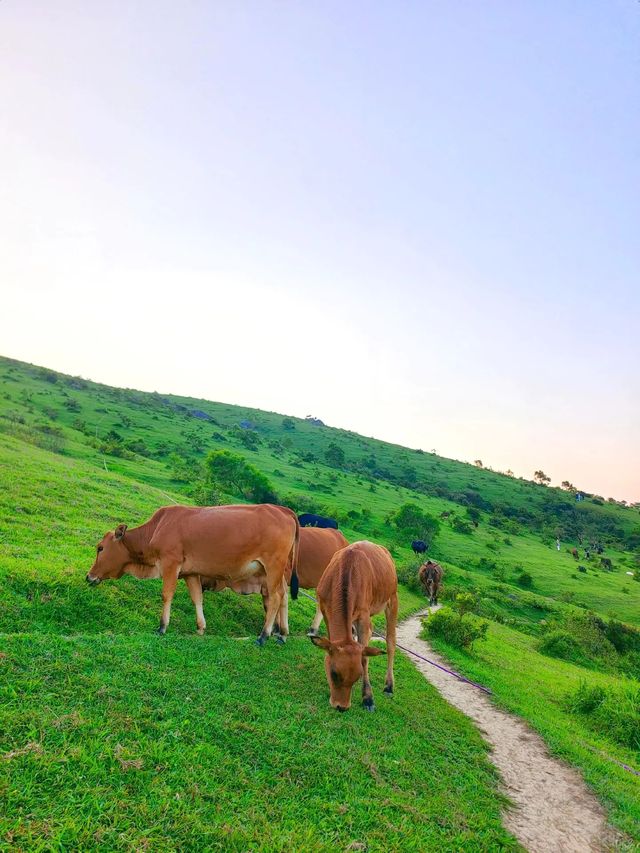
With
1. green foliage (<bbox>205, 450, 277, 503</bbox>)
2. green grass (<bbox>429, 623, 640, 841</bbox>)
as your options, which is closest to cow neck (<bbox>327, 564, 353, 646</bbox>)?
green grass (<bbox>429, 623, 640, 841</bbox>)

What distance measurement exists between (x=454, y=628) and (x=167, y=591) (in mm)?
11392

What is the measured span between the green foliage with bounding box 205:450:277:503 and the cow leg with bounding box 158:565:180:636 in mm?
35271

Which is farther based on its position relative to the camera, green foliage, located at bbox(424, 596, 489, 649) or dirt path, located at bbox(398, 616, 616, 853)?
green foliage, located at bbox(424, 596, 489, 649)

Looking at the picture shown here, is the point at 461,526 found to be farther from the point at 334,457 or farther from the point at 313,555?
the point at 313,555

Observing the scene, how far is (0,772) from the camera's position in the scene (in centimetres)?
404

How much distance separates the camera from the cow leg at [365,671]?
7.82 meters

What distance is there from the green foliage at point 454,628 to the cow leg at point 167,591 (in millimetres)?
11175

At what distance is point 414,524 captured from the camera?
49594 millimetres

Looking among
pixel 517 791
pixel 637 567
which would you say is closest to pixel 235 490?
pixel 517 791

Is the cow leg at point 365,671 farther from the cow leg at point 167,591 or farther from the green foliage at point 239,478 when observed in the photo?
the green foliage at point 239,478

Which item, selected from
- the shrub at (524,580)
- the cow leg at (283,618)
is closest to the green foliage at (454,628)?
the cow leg at (283,618)

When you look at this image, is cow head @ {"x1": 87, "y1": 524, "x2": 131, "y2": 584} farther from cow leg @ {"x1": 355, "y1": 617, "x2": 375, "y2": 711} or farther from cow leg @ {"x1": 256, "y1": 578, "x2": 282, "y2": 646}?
cow leg @ {"x1": 355, "y1": 617, "x2": 375, "y2": 711}

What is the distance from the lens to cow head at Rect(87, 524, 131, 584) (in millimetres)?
9477

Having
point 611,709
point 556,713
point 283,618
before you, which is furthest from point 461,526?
point 283,618
